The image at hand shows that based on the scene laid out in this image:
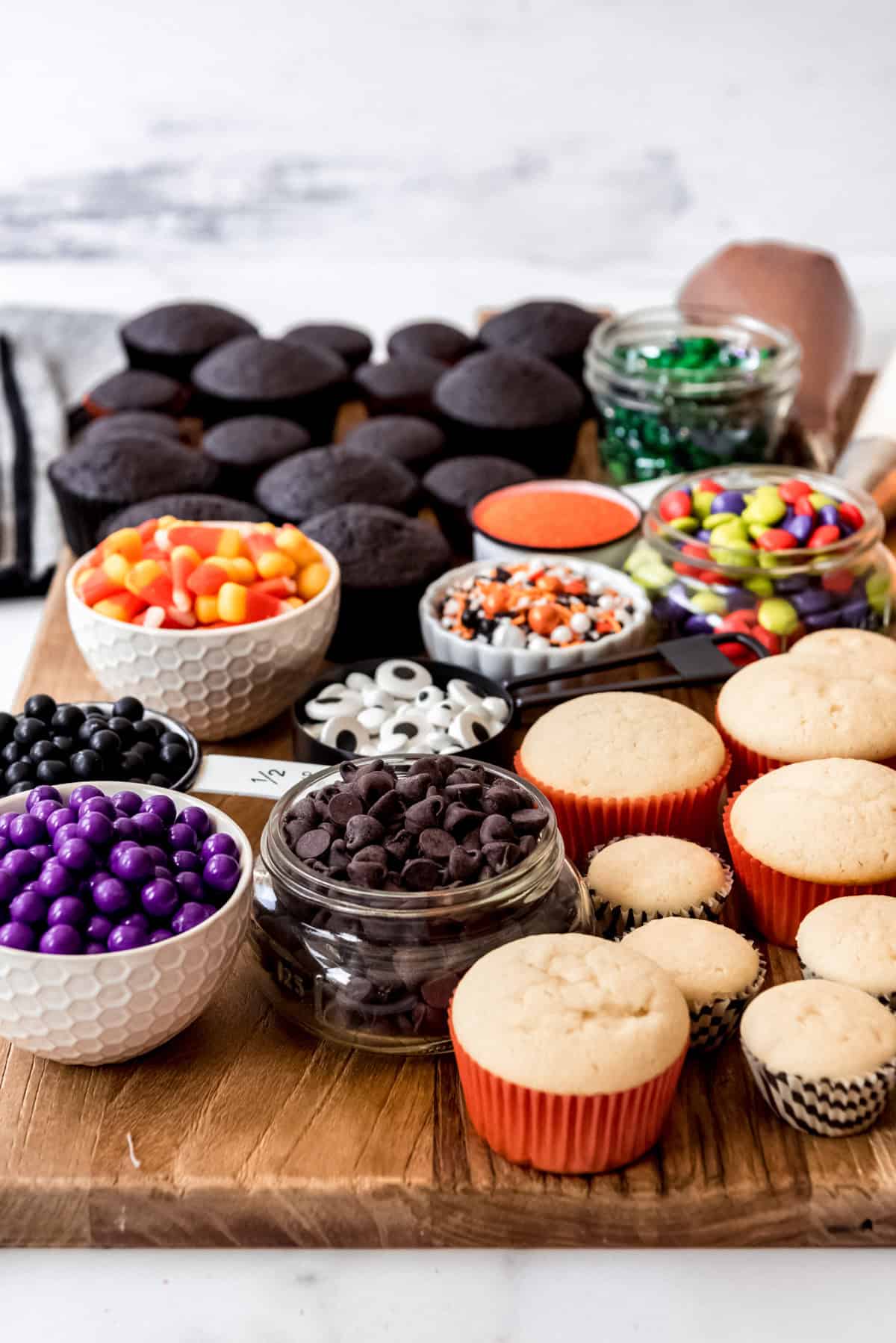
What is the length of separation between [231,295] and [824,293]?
4.73 ft

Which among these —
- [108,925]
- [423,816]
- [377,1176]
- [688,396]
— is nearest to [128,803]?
[108,925]

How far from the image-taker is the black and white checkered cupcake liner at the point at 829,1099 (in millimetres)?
1077

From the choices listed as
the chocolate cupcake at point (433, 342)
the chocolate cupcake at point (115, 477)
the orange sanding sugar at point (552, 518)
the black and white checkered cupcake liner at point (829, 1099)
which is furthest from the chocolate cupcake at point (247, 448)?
the black and white checkered cupcake liner at point (829, 1099)

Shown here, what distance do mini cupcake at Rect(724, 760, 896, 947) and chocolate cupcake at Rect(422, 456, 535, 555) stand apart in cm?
77

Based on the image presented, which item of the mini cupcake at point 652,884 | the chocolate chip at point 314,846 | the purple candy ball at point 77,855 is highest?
the purple candy ball at point 77,855

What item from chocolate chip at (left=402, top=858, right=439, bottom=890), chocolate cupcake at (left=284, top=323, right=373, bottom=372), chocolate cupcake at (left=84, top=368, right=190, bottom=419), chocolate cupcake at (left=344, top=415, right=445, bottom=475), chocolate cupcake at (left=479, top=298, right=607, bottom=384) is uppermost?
chocolate chip at (left=402, top=858, right=439, bottom=890)

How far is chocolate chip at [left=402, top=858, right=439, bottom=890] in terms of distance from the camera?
115 cm

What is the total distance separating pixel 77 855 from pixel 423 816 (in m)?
0.26

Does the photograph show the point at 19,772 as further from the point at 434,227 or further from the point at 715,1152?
the point at 434,227

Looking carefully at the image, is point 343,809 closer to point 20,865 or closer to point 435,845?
point 435,845

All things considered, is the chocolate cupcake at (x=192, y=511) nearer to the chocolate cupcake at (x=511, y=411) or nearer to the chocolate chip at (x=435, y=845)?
the chocolate cupcake at (x=511, y=411)

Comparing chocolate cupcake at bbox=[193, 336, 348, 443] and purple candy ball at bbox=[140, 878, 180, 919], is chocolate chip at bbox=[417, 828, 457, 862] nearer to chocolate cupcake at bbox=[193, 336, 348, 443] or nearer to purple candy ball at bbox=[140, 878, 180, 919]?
purple candy ball at bbox=[140, 878, 180, 919]

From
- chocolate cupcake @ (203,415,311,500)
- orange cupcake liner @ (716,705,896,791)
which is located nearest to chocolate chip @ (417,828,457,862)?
orange cupcake liner @ (716,705,896,791)

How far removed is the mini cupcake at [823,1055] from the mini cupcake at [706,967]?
0.12ft
